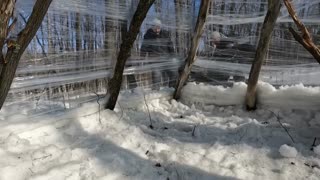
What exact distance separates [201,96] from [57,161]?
2897 millimetres

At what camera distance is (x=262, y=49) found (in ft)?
15.6

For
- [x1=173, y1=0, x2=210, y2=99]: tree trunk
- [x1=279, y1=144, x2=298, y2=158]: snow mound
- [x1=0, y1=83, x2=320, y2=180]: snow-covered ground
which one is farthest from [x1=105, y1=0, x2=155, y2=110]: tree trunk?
[x1=279, y1=144, x2=298, y2=158]: snow mound

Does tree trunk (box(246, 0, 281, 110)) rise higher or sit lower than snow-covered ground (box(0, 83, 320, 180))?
higher

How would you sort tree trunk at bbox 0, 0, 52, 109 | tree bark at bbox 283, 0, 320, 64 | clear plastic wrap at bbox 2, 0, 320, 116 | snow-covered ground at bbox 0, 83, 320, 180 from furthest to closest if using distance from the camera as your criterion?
clear plastic wrap at bbox 2, 0, 320, 116 < tree bark at bbox 283, 0, 320, 64 < snow-covered ground at bbox 0, 83, 320, 180 < tree trunk at bbox 0, 0, 52, 109

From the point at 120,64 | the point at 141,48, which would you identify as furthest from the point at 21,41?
the point at 141,48

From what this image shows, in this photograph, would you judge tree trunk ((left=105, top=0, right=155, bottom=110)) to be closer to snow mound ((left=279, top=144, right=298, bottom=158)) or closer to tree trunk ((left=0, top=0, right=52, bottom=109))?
tree trunk ((left=0, top=0, right=52, bottom=109))

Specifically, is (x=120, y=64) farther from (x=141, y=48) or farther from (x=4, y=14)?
(x=4, y=14)

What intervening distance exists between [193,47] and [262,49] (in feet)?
3.64

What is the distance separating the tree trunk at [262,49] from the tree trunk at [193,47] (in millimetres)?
971

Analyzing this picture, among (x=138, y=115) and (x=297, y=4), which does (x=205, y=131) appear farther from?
(x=297, y=4)

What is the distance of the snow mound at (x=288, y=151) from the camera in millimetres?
3279

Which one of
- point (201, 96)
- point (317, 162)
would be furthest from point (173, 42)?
point (317, 162)

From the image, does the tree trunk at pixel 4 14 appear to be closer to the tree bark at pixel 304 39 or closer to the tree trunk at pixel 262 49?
the tree bark at pixel 304 39

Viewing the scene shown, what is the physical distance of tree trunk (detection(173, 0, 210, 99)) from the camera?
5.35m
